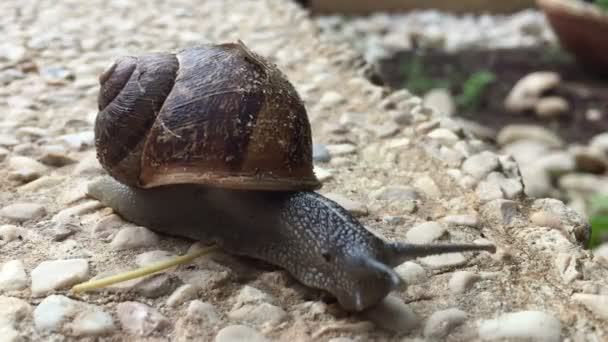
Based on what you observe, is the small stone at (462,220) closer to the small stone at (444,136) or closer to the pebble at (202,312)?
the small stone at (444,136)

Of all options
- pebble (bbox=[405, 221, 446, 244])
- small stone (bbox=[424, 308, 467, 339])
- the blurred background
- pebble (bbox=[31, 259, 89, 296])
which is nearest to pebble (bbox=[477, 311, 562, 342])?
small stone (bbox=[424, 308, 467, 339])

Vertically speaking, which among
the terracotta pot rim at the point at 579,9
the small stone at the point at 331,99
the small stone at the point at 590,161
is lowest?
the small stone at the point at 590,161

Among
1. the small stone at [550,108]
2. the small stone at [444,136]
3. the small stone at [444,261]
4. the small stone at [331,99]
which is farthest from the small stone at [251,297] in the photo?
the small stone at [550,108]

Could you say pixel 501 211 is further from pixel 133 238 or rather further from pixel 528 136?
pixel 528 136

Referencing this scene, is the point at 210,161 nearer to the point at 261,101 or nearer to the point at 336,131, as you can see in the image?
the point at 261,101

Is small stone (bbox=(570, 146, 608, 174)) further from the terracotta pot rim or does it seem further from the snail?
the snail

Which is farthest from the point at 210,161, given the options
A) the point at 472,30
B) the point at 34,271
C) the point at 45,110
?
the point at 472,30
